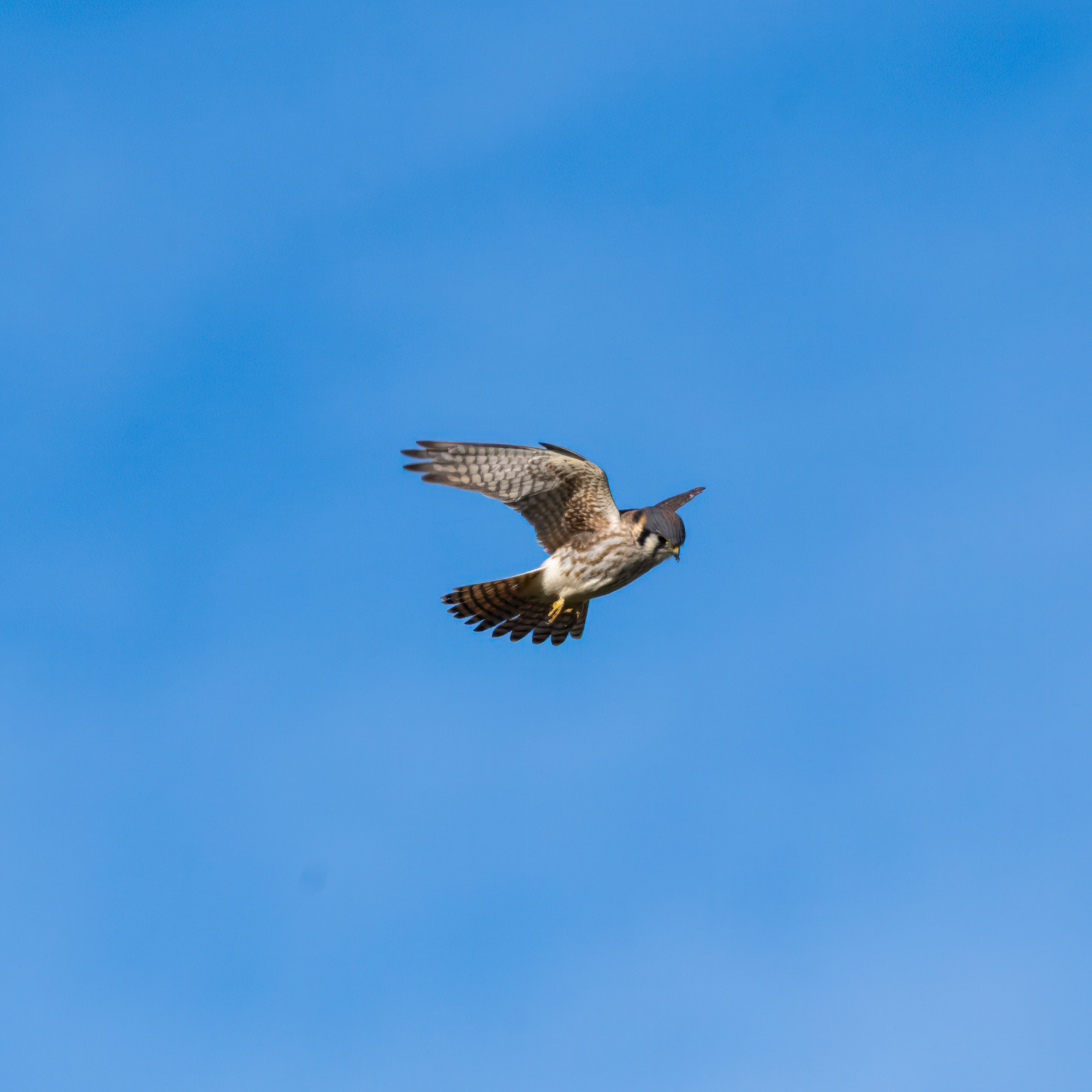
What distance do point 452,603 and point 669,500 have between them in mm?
3133

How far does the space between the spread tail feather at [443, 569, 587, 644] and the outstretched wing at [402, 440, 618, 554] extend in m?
0.56

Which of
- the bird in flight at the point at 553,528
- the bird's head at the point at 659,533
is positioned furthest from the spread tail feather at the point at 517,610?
the bird's head at the point at 659,533

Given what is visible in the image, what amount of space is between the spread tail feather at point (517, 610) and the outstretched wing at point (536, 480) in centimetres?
56

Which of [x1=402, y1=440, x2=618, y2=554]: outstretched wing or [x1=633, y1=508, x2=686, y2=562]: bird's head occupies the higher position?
[x1=402, y1=440, x2=618, y2=554]: outstretched wing

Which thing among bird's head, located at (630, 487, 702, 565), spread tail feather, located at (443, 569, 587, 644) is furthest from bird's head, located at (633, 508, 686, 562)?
spread tail feather, located at (443, 569, 587, 644)

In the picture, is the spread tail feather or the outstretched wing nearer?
the outstretched wing

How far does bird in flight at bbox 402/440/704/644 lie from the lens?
1201 cm

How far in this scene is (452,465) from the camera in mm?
12008

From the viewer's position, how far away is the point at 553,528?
12.9 m

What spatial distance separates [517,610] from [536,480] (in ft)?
5.62

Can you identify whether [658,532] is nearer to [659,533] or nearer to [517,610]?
[659,533]

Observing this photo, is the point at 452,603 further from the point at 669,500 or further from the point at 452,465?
the point at 669,500

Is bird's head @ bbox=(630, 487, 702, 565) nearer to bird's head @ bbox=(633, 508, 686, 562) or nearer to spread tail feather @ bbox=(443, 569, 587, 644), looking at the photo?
bird's head @ bbox=(633, 508, 686, 562)

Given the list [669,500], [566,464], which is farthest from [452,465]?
[669,500]
